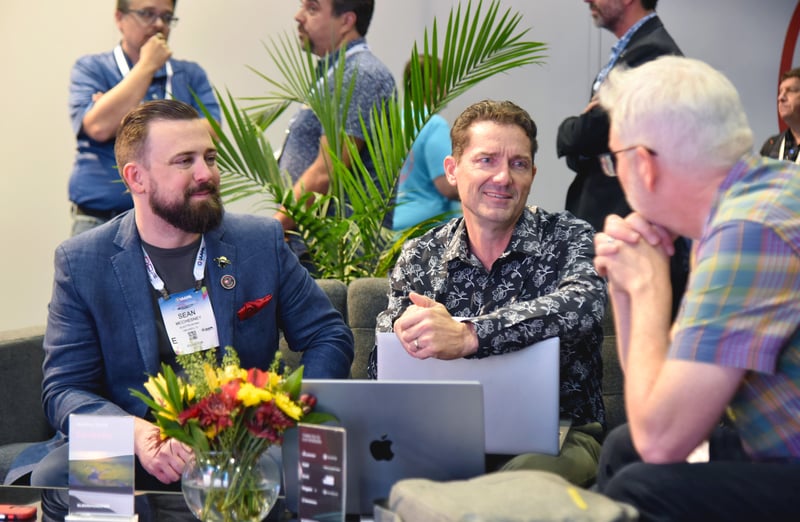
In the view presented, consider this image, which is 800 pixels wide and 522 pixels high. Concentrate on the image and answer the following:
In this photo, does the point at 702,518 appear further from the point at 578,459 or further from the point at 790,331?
the point at 578,459

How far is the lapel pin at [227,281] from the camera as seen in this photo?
9.82 ft

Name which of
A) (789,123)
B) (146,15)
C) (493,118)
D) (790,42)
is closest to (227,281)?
(493,118)

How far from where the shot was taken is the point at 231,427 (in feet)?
6.42

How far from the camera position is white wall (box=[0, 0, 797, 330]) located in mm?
6270

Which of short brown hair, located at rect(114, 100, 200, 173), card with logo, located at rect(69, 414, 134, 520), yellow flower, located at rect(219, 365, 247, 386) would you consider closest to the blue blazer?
short brown hair, located at rect(114, 100, 200, 173)

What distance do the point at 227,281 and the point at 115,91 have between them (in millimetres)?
1776

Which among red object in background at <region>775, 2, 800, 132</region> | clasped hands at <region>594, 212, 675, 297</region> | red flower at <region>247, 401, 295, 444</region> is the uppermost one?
red object in background at <region>775, 2, 800, 132</region>

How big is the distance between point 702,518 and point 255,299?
65.4 inches

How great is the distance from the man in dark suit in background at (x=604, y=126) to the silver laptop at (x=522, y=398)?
144cm

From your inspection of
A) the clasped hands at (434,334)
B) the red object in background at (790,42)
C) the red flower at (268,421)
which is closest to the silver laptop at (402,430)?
the red flower at (268,421)

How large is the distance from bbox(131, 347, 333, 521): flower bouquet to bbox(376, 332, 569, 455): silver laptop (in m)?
0.52

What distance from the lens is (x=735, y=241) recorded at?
5.58 ft

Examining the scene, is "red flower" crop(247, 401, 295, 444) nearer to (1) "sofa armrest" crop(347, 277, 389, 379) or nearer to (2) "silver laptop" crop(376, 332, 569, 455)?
(2) "silver laptop" crop(376, 332, 569, 455)

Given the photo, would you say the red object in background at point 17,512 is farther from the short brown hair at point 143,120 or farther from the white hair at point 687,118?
the white hair at point 687,118
